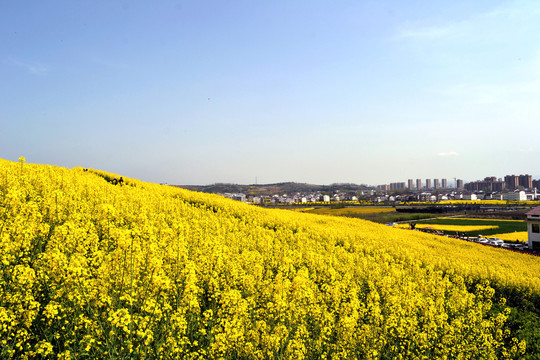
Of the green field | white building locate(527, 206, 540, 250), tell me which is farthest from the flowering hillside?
the green field

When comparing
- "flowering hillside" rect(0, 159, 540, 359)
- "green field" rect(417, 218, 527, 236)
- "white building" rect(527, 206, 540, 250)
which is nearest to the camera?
"flowering hillside" rect(0, 159, 540, 359)

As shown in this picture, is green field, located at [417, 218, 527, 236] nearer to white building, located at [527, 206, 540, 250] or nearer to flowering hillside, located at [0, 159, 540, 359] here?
white building, located at [527, 206, 540, 250]

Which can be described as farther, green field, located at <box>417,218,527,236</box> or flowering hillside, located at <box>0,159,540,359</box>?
green field, located at <box>417,218,527,236</box>

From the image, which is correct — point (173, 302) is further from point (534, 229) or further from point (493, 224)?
point (493, 224)

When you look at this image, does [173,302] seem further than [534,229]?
No

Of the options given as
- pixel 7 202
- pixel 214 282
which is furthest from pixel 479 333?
pixel 7 202

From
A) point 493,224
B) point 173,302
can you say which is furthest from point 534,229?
point 173,302

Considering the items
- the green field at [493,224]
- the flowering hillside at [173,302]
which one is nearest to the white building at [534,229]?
the green field at [493,224]

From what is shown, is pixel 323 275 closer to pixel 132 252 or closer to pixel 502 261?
pixel 132 252

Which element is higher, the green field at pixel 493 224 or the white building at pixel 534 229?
the white building at pixel 534 229

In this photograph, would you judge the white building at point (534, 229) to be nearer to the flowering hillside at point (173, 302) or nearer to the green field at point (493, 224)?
the green field at point (493, 224)

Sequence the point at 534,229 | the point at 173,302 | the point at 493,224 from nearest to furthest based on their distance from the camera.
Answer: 1. the point at 173,302
2. the point at 534,229
3. the point at 493,224

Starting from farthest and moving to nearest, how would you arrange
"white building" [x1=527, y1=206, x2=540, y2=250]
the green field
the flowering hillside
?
1. the green field
2. "white building" [x1=527, y1=206, x2=540, y2=250]
3. the flowering hillside

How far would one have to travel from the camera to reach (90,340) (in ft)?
15.4
